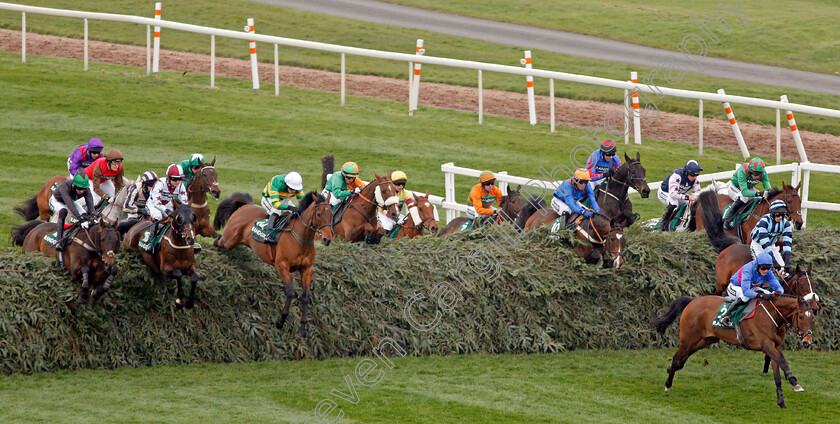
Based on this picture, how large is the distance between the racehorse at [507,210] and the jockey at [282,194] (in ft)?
9.41

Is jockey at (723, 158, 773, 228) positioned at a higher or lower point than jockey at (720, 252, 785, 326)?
higher

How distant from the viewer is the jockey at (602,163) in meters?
12.3

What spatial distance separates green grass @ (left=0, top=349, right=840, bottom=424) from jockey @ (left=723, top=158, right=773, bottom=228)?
2.18 meters

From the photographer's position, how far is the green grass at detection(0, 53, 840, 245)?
15.2 metres

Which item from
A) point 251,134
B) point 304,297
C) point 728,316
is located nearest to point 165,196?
point 304,297

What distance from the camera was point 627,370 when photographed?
1017 cm

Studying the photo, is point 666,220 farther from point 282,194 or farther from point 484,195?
point 282,194

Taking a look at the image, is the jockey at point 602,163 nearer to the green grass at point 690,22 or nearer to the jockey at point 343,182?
the jockey at point 343,182

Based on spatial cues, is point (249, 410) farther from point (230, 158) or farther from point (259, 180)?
point (230, 158)

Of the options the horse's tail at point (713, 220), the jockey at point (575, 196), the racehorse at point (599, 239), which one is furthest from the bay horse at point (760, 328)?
the jockey at point (575, 196)

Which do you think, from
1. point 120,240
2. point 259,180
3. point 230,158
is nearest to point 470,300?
point 120,240

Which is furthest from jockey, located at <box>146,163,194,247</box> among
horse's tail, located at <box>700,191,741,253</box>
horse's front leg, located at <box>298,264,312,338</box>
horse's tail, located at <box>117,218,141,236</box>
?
horse's tail, located at <box>700,191,741,253</box>

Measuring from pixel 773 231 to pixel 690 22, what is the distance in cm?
1689

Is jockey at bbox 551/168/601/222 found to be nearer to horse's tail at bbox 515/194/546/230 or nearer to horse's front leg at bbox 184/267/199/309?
horse's tail at bbox 515/194/546/230
